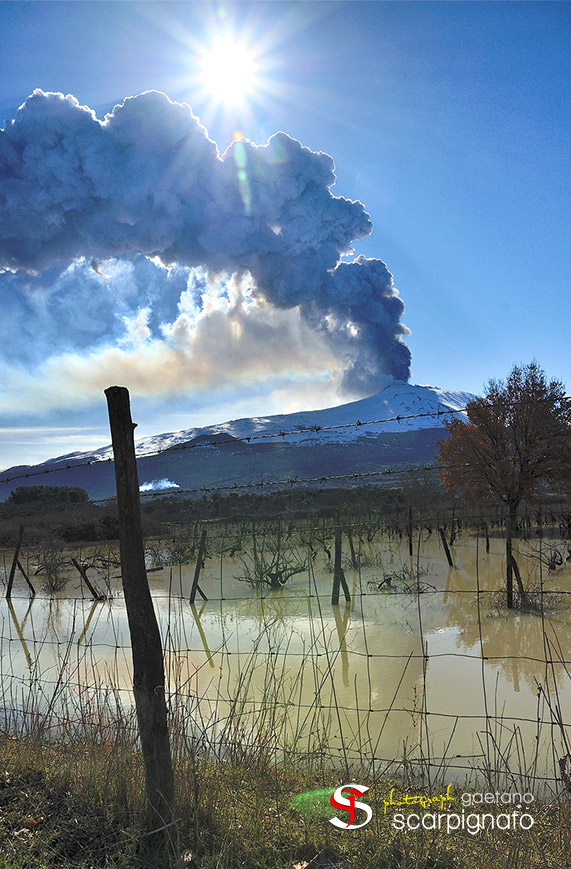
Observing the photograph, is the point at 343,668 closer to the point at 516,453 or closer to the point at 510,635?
the point at 510,635

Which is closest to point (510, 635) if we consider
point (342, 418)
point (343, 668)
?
point (343, 668)

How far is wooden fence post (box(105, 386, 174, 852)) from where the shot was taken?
2.81m

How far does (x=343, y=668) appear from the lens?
7.54m

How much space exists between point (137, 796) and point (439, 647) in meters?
6.66

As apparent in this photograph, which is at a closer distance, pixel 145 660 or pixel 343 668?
pixel 145 660

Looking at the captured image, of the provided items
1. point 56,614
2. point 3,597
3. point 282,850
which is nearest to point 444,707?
point 282,850

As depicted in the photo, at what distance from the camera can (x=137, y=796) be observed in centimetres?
297

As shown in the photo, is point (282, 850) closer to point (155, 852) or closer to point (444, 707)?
point (155, 852)

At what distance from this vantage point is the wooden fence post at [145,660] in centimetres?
281

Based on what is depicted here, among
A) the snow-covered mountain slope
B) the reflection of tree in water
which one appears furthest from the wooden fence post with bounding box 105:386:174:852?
the snow-covered mountain slope
